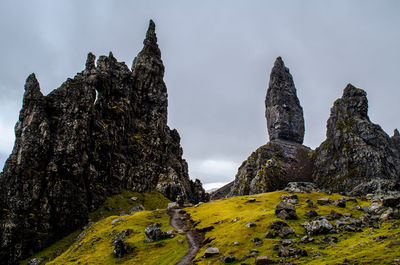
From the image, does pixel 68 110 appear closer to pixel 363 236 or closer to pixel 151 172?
pixel 151 172

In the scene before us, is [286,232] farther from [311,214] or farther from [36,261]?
[36,261]

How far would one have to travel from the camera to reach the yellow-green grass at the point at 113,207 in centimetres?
9468

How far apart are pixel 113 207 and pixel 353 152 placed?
157m

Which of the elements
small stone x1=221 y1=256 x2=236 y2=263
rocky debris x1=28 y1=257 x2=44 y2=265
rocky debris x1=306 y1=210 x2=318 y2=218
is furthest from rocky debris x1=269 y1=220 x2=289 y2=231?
rocky debris x1=28 y1=257 x2=44 y2=265

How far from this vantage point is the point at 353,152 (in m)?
163

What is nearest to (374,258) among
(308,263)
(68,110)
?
(308,263)

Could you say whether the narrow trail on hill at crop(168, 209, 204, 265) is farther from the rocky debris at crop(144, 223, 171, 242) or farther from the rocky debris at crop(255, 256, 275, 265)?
the rocky debris at crop(255, 256, 275, 265)

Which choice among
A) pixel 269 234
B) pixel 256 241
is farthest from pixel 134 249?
pixel 269 234

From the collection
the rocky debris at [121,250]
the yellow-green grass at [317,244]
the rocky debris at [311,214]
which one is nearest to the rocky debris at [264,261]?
the yellow-green grass at [317,244]

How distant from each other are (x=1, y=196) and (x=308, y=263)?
411ft

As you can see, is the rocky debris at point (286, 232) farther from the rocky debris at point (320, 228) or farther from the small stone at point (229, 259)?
the small stone at point (229, 259)

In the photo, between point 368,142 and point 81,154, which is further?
point 368,142

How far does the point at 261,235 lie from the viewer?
1618 inches

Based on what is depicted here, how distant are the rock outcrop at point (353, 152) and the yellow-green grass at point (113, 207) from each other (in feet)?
385
